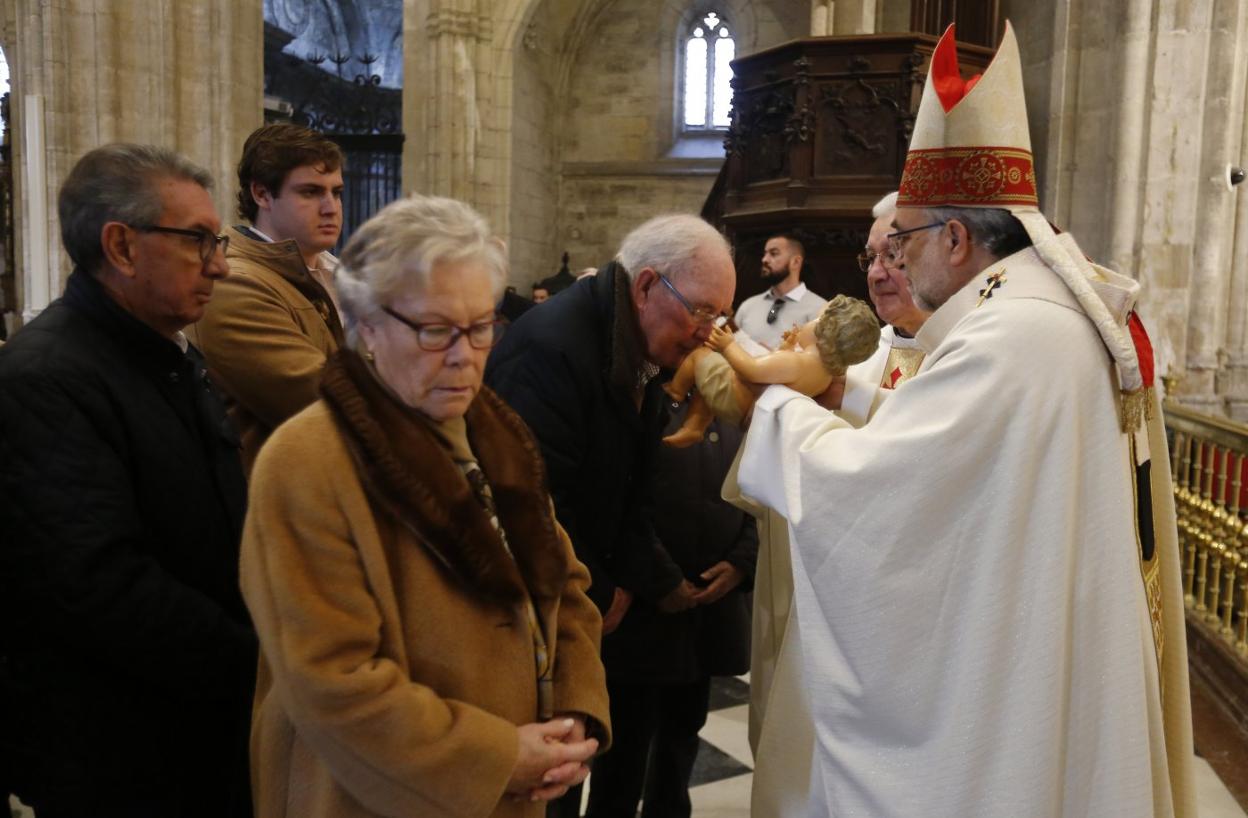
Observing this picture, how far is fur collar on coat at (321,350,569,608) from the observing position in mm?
1275

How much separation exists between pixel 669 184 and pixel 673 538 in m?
13.0

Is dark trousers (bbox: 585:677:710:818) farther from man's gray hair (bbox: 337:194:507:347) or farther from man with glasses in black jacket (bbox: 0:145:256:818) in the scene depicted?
man's gray hair (bbox: 337:194:507:347)

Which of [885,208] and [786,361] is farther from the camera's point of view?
[885,208]

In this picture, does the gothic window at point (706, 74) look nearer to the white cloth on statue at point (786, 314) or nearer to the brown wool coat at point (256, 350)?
the white cloth on statue at point (786, 314)

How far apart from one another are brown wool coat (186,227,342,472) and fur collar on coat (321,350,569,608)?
90 centimetres

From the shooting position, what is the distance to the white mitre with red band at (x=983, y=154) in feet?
5.86

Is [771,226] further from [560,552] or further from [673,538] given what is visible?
[560,552]

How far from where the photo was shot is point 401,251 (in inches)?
51.7

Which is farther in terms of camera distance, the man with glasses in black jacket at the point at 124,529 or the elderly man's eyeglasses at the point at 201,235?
the elderly man's eyeglasses at the point at 201,235

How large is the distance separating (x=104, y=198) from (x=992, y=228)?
154 centimetres

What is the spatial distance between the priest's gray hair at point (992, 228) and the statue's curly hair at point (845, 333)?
9.4 inches

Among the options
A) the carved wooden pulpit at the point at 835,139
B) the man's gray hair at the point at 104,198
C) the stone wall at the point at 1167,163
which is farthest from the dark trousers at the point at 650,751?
the stone wall at the point at 1167,163

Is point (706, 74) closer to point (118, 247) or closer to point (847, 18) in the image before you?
point (847, 18)

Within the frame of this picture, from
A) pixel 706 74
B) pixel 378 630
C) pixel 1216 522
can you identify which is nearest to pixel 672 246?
pixel 378 630
